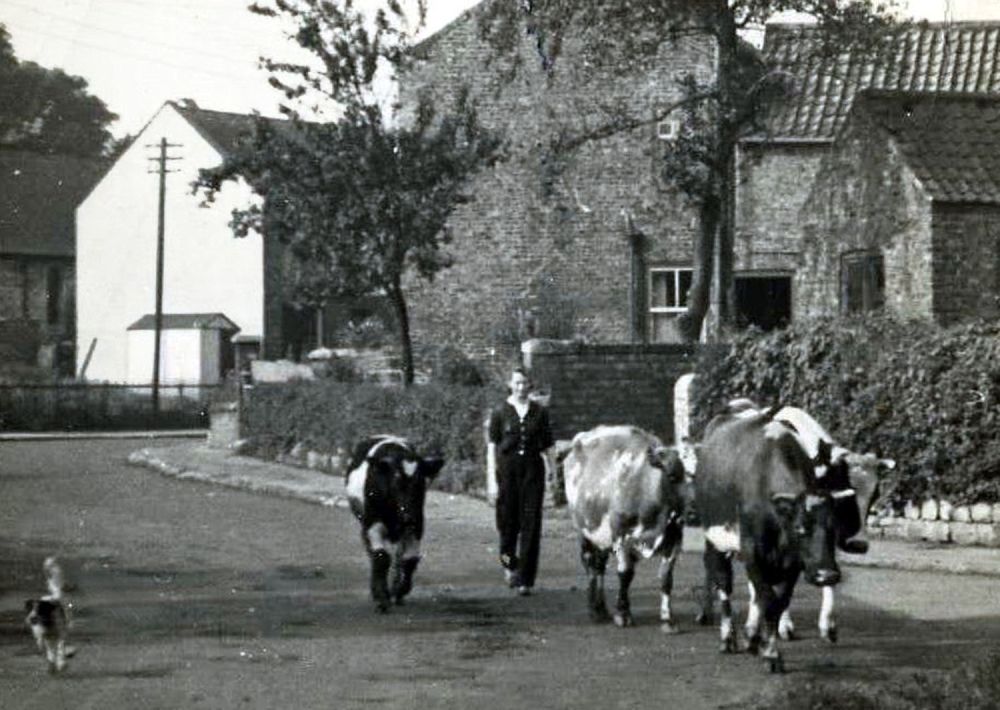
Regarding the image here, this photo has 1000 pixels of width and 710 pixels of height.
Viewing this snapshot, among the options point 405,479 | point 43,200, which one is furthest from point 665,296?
point 43,200

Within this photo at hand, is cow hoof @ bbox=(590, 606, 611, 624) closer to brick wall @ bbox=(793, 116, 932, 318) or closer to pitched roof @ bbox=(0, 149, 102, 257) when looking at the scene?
brick wall @ bbox=(793, 116, 932, 318)

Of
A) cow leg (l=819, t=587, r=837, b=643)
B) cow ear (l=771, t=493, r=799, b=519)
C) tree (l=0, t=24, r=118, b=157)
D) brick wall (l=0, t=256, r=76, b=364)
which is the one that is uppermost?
tree (l=0, t=24, r=118, b=157)

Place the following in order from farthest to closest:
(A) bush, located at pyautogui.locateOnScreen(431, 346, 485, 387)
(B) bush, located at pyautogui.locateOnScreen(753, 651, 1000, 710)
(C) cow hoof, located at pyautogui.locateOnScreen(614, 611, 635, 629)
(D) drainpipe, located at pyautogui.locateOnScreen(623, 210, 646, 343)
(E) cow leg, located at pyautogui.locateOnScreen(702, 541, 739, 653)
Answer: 1. (D) drainpipe, located at pyautogui.locateOnScreen(623, 210, 646, 343)
2. (A) bush, located at pyautogui.locateOnScreen(431, 346, 485, 387)
3. (C) cow hoof, located at pyautogui.locateOnScreen(614, 611, 635, 629)
4. (E) cow leg, located at pyautogui.locateOnScreen(702, 541, 739, 653)
5. (B) bush, located at pyautogui.locateOnScreen(753, 651, 1000, 710)

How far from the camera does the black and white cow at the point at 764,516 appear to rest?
33.8 ft

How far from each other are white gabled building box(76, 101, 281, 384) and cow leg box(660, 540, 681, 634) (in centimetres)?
4465

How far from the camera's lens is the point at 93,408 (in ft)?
167

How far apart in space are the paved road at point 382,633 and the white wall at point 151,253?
125 ft

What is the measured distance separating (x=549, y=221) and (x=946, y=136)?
14.4 m

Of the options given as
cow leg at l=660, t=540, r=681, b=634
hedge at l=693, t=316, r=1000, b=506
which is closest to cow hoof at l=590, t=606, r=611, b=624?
cow leg at l=660, t=540, r=681, b=634

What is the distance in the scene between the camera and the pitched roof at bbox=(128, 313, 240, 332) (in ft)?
189

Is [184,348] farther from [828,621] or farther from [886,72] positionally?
[828,621]

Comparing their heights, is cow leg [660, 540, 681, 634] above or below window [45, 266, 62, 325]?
below

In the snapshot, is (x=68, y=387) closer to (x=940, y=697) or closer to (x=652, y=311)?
(x=652, y=311)

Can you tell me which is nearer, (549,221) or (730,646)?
(730,646)
